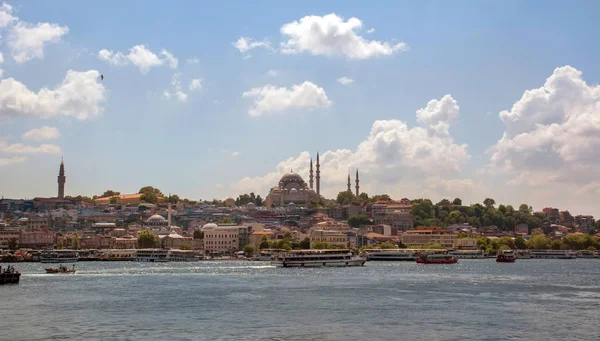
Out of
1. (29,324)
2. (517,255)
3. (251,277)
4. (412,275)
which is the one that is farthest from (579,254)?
(29,324)

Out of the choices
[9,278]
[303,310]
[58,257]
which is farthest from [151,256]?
[303,310]

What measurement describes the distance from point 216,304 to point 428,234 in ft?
354

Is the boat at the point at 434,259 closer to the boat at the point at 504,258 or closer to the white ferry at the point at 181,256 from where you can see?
the boat at the point at 504,258

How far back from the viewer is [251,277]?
234 ft

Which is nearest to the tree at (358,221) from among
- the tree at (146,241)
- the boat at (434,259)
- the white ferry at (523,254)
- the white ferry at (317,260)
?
the white ferry at (523,254)

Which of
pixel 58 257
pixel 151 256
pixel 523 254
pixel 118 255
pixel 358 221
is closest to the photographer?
pixel 58 257

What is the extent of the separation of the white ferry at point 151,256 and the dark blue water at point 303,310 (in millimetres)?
55023

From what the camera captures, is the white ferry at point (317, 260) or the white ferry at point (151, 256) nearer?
the white ferry at point (317, 260)

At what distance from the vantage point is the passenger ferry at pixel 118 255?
12744cm

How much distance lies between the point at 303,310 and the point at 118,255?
92.4 m

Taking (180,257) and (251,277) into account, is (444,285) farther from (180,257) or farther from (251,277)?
(180,257)

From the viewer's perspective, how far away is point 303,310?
42.5 m

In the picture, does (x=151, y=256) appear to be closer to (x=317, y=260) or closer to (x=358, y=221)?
(x=317, y=260)

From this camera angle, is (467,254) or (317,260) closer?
(317,260)
